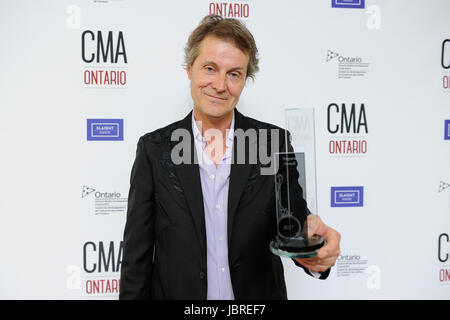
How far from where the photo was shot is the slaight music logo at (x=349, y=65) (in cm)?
192

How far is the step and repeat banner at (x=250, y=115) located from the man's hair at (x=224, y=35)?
493 mm

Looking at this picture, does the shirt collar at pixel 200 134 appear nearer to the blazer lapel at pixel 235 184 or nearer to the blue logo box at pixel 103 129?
the blazer lapel at pixel 235 184

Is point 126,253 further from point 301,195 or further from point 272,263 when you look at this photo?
point 301,195

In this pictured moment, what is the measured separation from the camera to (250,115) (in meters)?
1.86

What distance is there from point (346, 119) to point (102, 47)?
1244 millimetres

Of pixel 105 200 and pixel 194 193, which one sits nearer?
pixel 194 193

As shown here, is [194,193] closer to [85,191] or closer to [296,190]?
[296,190]

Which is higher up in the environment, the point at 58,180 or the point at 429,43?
the point at 429,43

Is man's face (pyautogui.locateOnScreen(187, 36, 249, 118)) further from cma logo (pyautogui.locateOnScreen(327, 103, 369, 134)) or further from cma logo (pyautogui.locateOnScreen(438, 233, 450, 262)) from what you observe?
cma logo (pyautogui.locateOnScreen(438, 233, 450, 262))

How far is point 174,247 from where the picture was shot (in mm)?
1247

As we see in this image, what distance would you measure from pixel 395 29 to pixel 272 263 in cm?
140

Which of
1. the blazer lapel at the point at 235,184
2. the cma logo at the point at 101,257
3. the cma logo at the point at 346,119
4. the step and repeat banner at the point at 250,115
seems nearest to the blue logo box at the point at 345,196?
the step and repeat banner at the point at 250,115

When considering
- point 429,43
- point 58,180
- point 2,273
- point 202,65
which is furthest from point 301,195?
point 2,273

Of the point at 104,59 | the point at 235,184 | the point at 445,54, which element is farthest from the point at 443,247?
the point at 104,59
